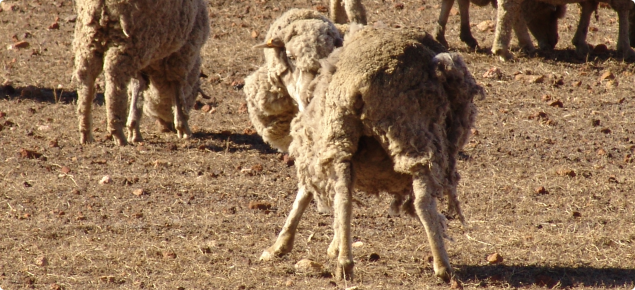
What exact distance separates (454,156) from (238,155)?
3.80m

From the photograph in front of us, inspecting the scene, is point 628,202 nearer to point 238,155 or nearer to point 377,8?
point 238,155

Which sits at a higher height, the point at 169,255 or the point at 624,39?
the point at 624,39

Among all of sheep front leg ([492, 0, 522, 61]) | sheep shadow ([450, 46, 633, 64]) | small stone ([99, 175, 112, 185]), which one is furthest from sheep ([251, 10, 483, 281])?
sheep shadow ([450, 46, 633, 64])

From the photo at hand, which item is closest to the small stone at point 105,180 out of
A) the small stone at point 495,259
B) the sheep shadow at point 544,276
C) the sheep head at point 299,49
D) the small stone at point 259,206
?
the small stone at point 259,206

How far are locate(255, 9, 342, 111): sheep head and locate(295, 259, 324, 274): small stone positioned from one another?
983mm

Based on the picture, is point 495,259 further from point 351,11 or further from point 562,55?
point 562,55

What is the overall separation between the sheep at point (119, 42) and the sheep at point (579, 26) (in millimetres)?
4259

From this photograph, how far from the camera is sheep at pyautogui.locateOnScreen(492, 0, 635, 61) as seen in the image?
1081cm

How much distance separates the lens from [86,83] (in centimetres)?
810

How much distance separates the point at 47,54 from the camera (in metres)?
11.9

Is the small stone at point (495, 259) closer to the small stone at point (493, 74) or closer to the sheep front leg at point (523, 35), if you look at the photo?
the small stone at point (493, 74)

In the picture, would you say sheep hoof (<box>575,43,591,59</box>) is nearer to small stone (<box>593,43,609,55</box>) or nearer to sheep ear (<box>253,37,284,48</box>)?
small stone (<box>593,43,609,55</box>)

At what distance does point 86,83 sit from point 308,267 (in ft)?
12.5

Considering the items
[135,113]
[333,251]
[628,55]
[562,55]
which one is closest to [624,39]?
[628,55]
